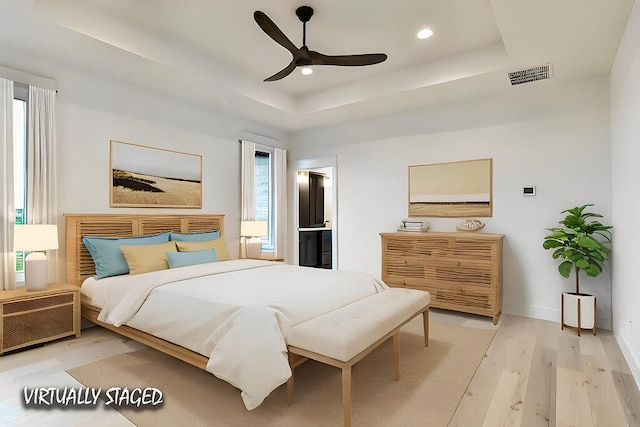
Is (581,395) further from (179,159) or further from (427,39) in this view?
(179,159)

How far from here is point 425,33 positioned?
336 centimetres

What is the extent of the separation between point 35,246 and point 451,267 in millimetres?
4104

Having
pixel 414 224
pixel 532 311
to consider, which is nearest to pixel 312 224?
pixel 414 224

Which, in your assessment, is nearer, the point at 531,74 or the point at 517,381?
the point at 517,381

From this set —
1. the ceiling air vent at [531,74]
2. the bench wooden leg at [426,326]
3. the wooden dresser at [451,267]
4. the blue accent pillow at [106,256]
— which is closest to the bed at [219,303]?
the blue accent pillow at [106,256]

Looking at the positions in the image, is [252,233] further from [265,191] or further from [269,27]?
[269,27]

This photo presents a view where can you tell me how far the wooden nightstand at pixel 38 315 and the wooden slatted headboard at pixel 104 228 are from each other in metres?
0.26

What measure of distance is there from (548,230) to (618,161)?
3.29ft

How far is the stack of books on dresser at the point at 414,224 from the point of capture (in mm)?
4605

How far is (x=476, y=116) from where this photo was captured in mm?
4406

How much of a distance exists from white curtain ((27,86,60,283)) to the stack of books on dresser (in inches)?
155

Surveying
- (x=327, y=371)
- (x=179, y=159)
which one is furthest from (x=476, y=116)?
(x=179, y=159)

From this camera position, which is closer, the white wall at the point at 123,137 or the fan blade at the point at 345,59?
the fan blade at the point at 345,59

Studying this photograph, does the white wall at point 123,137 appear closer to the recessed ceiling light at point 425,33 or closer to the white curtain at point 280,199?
the white curtain at point 280,199
